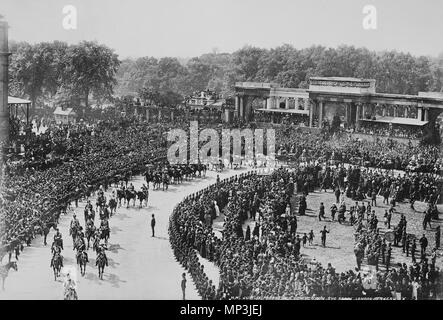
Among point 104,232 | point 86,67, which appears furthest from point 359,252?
point 86,67

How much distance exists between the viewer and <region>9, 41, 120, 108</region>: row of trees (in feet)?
221

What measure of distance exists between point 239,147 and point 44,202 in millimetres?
24614

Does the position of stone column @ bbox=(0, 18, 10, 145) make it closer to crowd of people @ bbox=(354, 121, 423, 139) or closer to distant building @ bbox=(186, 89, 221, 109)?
crowd of people @ bbox=(354, 121, 423, 139)

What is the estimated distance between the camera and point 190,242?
2416 cm

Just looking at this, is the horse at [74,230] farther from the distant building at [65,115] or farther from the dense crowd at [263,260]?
the distant building at [65,115]

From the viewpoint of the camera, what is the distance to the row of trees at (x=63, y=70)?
6725 cm

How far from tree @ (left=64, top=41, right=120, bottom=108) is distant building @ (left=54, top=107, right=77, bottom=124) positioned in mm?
2055

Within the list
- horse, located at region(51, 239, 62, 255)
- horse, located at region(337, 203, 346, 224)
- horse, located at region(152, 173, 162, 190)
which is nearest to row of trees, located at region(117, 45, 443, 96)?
horse, located at region(152, 173, 162, 190)

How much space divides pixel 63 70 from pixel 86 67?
351cm

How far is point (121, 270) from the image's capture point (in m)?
21.6

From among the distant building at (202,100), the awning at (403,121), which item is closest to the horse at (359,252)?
the awning at (403,121)
